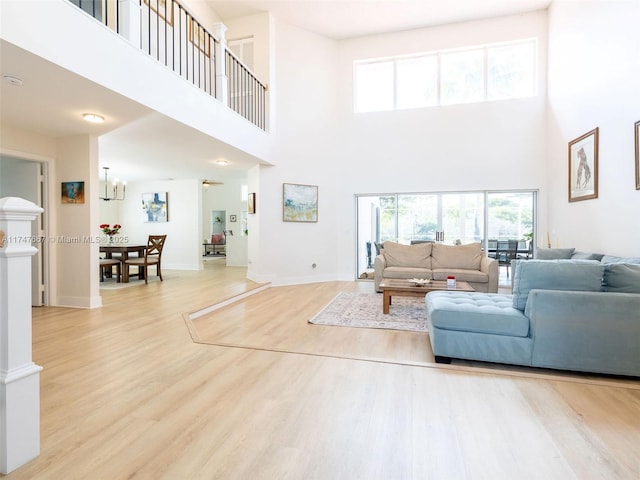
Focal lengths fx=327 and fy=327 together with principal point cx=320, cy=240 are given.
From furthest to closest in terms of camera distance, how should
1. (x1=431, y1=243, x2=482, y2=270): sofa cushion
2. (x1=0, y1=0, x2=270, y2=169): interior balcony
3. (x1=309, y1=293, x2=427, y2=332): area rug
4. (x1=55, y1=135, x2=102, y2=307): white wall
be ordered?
(x1=431, y1=243, x2=482, y2=270): sofa cushion, (x1=55, y1=135, x2=102, y2=307): white wall, (x1=309, y1=293, x2=427, y2=332): area rug, (x1=0, y1=0, x2=270, y2=169): interior balcony

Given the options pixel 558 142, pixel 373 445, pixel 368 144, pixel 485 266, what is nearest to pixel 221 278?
pixel 368 144

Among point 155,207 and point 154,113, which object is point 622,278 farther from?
point 155,207

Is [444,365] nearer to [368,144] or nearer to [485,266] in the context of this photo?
[485,266]

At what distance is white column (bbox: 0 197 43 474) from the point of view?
1429 millimetres

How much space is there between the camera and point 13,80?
275 centimetres

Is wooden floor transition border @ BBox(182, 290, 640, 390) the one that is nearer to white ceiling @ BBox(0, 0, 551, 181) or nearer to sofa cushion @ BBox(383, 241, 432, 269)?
white ceiling @ BBox(0, 0, 551, 181)

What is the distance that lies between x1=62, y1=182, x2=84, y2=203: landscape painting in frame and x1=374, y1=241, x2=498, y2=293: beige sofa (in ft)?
15.0

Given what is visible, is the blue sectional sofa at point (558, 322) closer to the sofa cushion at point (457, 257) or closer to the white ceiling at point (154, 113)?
the sofa cushion at point (457, 257)

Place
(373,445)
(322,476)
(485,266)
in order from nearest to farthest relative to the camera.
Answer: (322,476), (373,445), (485,266)

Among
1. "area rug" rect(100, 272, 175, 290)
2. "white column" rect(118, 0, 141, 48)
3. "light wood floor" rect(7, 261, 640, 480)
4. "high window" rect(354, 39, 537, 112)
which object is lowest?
"light wood floor" rect(7, 261, 640, 480)

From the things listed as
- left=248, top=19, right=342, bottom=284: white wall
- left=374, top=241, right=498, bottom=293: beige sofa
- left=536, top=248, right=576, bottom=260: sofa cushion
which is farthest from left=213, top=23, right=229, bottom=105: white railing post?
left=536, top=248, right=576, bottom=260: sofa cushion

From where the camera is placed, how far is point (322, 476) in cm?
144

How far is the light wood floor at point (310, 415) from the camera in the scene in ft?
4.91

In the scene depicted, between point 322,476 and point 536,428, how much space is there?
4.00ft
